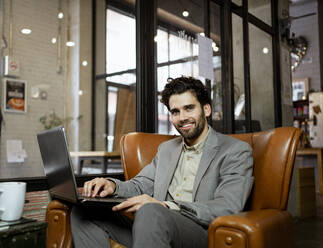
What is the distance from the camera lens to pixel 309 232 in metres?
3.44

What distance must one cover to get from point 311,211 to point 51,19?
5112 mm

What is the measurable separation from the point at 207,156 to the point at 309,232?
238cm

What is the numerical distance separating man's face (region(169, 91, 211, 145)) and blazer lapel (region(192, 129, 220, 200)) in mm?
85

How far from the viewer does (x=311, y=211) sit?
4.26 m

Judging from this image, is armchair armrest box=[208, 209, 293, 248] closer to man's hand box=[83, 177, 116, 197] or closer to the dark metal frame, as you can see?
man's hand box=[83, 177, 116, 197]

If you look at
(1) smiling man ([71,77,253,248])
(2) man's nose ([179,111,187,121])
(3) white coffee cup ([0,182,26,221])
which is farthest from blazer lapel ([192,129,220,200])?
(3) white coffee cup ([0,182,26,221])

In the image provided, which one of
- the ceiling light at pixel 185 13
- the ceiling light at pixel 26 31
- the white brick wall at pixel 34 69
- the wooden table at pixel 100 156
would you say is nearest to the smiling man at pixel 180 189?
the ceiling light at pixel 185 13

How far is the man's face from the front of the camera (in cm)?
176

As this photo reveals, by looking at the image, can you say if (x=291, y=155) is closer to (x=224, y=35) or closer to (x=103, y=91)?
(x=224, y=35)

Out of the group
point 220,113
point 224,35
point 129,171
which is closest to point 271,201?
point 129,171

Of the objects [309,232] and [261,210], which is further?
[309,232]

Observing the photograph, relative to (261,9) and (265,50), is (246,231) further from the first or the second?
(261,9)

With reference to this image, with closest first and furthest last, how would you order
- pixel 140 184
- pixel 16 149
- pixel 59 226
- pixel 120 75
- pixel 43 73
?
pixel 59 226
pixel 140 184
pixel 120 75
pixel 16 149
pixel 43 73

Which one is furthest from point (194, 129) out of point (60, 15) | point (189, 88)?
point (60, 15)
